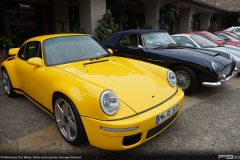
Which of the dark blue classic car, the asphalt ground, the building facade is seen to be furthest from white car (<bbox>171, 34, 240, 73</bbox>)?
the building facade

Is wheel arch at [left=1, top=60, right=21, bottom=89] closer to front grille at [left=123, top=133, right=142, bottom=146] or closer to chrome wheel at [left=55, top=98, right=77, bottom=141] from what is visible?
chrome wheel at [left=55, top=98, right=77, bottom=141]

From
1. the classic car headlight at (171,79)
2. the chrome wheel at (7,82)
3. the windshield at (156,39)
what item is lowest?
the chrome wheel at (7,82)

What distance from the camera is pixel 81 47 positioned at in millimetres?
3227

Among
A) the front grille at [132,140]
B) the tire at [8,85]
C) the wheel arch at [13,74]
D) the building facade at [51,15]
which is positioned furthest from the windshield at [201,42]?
the tire at [8,85]

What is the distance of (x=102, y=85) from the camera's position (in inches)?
88.4

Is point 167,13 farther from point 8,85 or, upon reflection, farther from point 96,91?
point 96,91

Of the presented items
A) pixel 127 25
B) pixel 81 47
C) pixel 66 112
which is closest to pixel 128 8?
pixel 127 25

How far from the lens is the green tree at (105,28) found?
7.95 m

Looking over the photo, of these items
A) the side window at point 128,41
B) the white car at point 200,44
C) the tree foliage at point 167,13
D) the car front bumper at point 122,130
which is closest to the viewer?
the car front bumper at point 122,130

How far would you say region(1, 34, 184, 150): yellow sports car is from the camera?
1983mm

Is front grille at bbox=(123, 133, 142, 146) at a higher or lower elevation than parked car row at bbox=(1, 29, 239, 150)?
lower

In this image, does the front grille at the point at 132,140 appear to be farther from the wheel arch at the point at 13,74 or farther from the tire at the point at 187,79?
the wheel arch at the point at 13,74

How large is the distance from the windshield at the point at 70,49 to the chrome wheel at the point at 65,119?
72cm

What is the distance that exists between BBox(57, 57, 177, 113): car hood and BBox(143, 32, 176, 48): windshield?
194 cm
